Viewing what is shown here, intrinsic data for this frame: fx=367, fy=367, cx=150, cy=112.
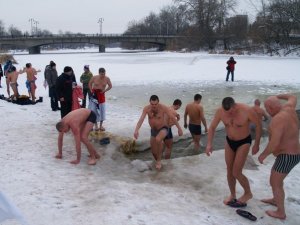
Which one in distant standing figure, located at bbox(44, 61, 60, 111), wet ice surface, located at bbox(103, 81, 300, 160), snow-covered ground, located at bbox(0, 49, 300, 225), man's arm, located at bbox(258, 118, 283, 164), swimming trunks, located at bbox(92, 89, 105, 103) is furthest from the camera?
distant standing figure, located at bbox(44, 61, 60, 111)

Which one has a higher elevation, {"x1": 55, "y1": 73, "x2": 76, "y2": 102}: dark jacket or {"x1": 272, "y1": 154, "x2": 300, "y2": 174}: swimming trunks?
{"x1": 55, "y1": 73, "x2": 76, "y2": 102}: dark jacket

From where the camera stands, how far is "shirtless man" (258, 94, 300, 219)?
15.3 ft

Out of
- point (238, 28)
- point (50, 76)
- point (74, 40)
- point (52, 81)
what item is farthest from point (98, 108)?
point (74, 40)

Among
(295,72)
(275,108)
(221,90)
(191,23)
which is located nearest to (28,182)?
(275,108)

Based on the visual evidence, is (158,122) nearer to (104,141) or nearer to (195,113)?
(195,113)

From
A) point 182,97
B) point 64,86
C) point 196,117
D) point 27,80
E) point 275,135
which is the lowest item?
point 182,97

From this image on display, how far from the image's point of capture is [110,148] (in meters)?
7.96

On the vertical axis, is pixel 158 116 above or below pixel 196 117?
above

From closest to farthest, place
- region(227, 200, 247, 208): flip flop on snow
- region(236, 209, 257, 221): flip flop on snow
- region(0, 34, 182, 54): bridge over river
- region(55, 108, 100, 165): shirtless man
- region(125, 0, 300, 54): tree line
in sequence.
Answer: region(236, 209, 257, 221): flip flop on snow < region(227, 200, 247, 208): flip flop on snow < region(55, 108, 100, 165): shirtless man < region(125, 0, 300, 54): tree line < region(0, 34, 182, 54): bridge over river

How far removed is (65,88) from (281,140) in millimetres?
5738

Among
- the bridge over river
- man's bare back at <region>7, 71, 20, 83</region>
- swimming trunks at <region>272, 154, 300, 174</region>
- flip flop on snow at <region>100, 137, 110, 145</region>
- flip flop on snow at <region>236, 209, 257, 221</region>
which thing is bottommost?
flip flop on snow at <region>236, 209, 257, 221</region>

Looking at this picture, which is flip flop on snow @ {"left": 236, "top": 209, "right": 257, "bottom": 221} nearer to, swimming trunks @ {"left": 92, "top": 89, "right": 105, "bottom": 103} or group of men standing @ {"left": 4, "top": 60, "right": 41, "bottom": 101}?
swimming trunks @ {"left": 92, "top": 89, "right": 105, "bottom": 103}

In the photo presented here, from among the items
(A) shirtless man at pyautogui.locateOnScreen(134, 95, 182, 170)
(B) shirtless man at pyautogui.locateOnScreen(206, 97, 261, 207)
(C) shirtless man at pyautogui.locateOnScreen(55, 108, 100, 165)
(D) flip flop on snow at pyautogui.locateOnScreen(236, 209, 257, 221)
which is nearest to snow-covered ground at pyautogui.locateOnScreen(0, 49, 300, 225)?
(D) flip flop on snow at pyautogui.locateOnScreen(236, 209, 257, 221)

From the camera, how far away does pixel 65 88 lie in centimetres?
897
